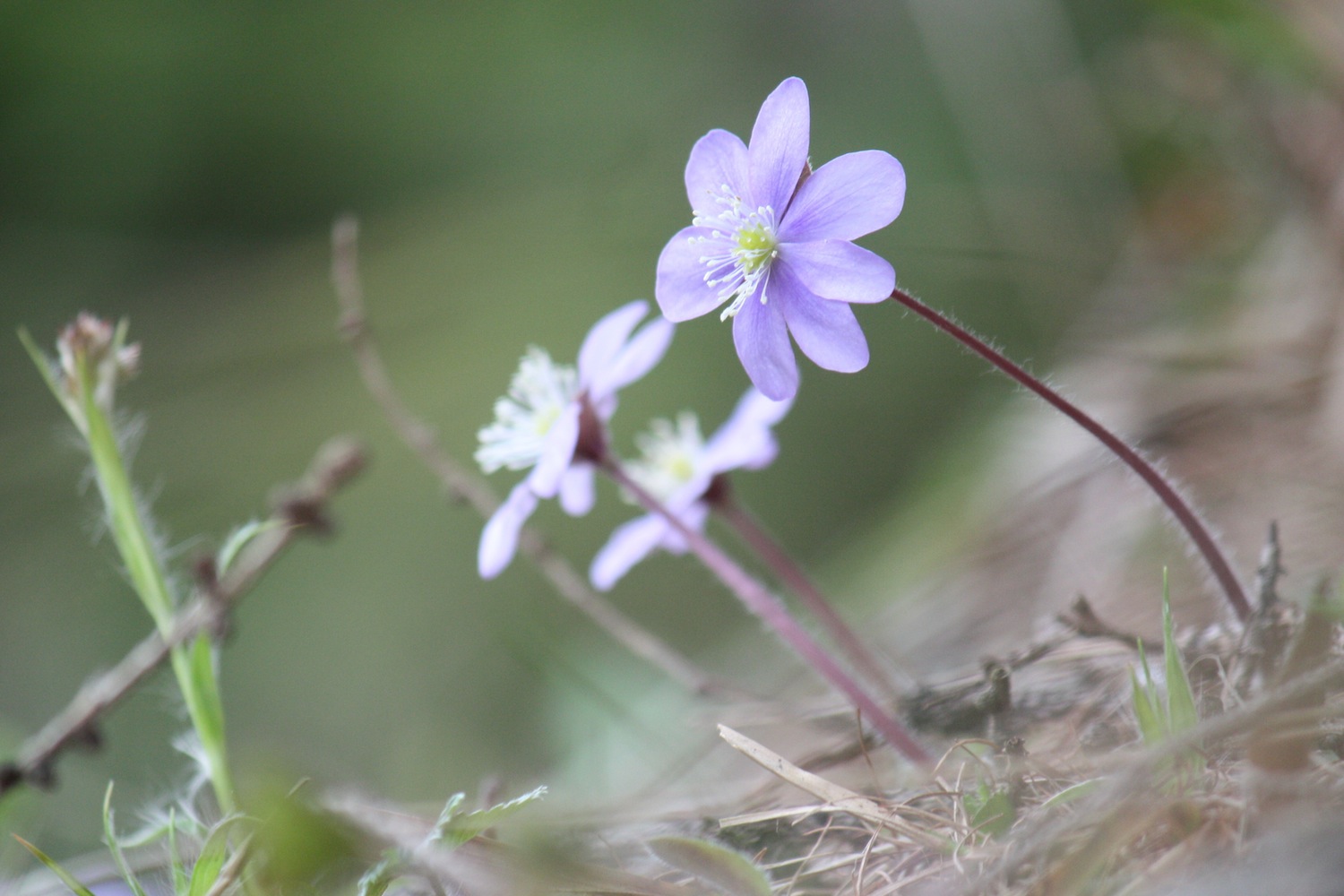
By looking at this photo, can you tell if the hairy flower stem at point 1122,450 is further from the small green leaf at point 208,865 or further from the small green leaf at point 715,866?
the small green leaf at point 208,865

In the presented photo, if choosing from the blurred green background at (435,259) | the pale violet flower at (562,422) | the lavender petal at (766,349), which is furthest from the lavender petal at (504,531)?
the blurred green background at (435,259)

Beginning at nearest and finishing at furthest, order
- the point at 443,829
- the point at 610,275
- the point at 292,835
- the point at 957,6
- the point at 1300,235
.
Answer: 1. the point at 292,835
2. the point at 443,829
3. the point at 1300,235
4. the point at 957,6
5. the point at 610,275

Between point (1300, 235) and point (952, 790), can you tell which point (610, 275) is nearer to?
point (1300, 235)

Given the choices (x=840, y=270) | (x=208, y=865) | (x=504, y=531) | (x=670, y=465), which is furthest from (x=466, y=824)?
(x=670, y=465)

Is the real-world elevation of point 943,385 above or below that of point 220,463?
below

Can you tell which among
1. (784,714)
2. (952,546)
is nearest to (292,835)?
(784,714)

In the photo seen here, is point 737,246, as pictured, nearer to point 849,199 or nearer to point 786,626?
point 849,199
